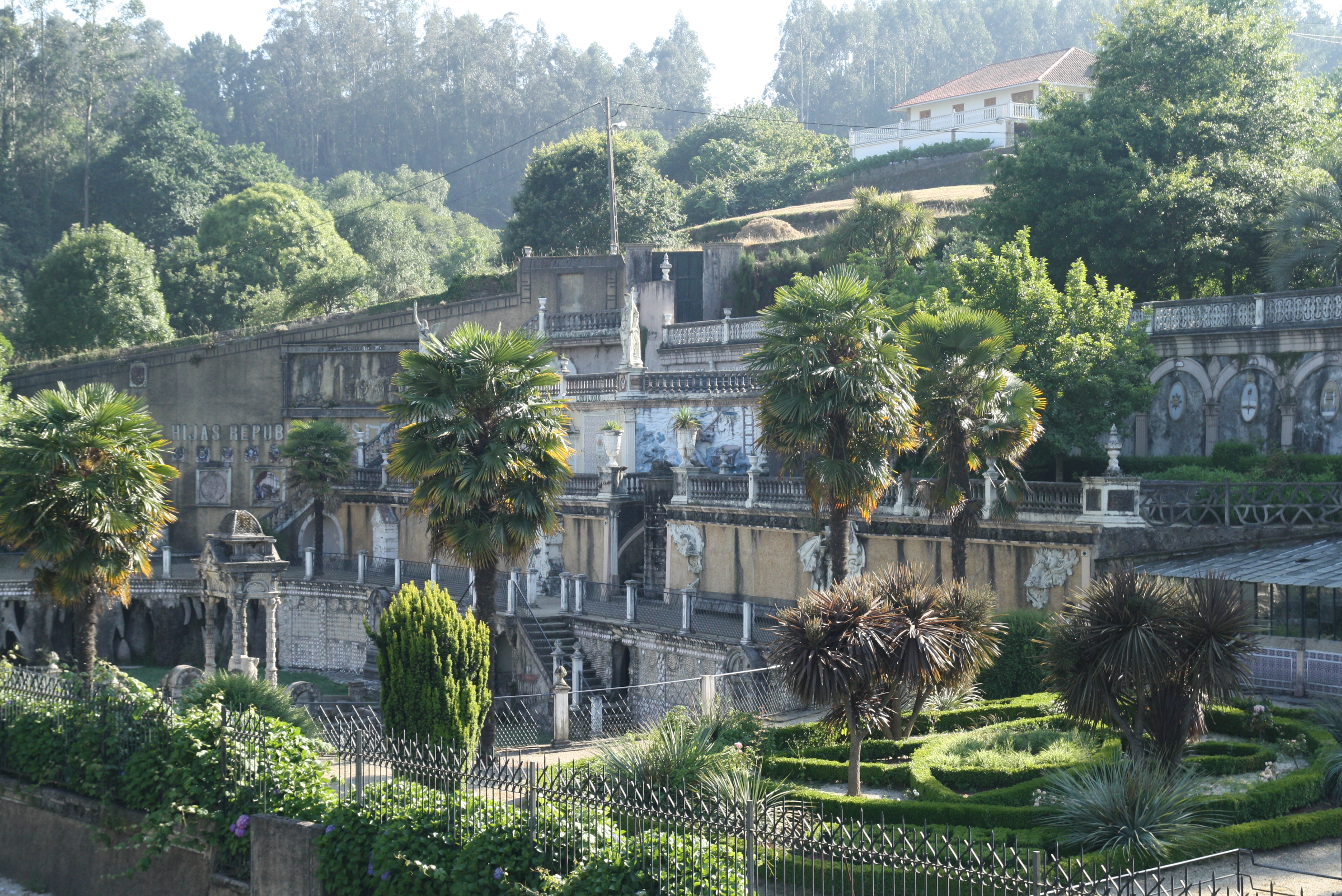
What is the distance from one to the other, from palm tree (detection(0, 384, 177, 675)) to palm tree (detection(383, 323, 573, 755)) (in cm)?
494

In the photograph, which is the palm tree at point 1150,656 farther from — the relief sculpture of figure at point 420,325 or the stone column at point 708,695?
the relief sculpture of figure at point 420,325

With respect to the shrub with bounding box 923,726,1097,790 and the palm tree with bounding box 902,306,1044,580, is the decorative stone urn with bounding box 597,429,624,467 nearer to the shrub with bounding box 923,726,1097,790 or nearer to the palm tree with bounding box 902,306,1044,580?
the palm tree with bounding box 902,306,1044,580

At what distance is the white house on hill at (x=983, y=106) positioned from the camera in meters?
69.4

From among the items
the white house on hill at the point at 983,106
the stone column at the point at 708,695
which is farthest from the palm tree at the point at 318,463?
the white house on hill at the point at 983,106

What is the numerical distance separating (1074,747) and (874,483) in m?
6.87

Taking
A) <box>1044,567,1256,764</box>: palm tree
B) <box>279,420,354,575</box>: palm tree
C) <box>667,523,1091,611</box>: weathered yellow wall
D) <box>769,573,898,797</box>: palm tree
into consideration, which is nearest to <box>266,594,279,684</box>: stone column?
<box>667,523,1091,611</box>: weathered yellow wall

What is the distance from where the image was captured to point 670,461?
3878 cm

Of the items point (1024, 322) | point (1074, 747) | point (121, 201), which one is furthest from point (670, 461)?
point (121, 201)

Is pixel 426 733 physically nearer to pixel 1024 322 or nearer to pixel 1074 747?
pixel 1074 747

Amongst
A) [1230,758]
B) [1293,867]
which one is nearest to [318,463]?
[1230,758]

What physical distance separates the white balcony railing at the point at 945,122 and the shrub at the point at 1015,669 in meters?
48.8

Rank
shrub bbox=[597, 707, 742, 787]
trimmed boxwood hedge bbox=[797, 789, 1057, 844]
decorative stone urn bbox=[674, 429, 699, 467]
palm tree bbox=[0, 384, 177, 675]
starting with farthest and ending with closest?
decorative stone urn bbox=[674, 429, 699, 467] → palm tree bbox=[0, 384, 177, 675] → shrub bbox=[597, 707, 742, 787] → trimmed boxwood hedge bbox=[797, 789, 1057, 844]

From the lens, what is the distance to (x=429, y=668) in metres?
19.8

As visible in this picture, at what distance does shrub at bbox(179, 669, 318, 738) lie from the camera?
19.5 meters
